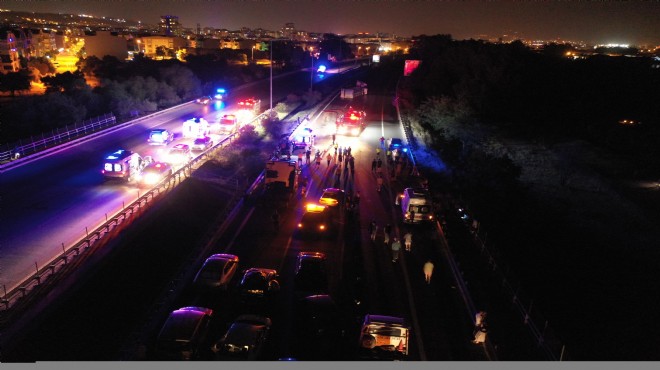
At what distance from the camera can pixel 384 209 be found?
20.2m

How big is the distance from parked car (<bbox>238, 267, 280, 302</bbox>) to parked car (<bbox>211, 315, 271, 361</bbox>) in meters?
1.79

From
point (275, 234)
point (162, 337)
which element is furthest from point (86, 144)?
point (162, 337)

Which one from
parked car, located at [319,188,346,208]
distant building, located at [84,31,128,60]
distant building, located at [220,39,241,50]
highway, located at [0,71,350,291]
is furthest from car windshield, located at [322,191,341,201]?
distant building, located at [220,39,241,50]

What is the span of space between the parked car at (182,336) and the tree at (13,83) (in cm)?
5166

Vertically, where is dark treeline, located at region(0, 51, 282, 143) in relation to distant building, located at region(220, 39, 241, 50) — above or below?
below

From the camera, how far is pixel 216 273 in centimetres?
1267

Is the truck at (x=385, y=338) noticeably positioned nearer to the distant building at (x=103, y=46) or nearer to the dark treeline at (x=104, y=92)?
the dark treeline at (x=104, y=92)

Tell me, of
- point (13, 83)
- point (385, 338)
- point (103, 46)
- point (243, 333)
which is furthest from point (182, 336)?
point (103, 46)

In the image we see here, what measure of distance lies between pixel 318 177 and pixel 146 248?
11.5m

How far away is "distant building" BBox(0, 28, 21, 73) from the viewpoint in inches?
2301

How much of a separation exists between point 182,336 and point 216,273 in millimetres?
3136

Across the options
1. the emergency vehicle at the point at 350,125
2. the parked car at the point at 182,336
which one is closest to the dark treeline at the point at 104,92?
the emergency vehicle at the point at 350,125

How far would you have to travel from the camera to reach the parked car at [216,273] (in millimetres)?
12508

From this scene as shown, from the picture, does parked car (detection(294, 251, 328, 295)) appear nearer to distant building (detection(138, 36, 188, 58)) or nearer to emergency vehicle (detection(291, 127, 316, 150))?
emergency vehicle (detection(291, 127, 316, 150))
